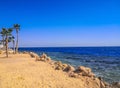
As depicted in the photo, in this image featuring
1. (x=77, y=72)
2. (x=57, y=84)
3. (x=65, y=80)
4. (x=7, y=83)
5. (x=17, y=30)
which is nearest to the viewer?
(x=7, y=83)

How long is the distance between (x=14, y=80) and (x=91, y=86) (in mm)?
7092

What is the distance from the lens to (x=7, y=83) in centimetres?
1630

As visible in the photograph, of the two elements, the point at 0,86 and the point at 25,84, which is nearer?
the point at 0,86

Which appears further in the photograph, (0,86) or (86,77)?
(86,77)

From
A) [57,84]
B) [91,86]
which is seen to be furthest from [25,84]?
[91,86]

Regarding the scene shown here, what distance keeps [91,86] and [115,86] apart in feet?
7.14

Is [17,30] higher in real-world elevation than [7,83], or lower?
higher

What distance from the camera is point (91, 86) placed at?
17.7 metres

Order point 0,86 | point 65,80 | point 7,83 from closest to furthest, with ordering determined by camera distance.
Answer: point 0,86
point 7,83
point 65,80

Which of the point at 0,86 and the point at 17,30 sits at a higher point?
the point at 17,30

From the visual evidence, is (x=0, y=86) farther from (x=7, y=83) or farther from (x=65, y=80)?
(x=65, y=80)

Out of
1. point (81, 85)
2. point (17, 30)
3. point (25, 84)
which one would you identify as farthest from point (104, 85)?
point (17, 30)

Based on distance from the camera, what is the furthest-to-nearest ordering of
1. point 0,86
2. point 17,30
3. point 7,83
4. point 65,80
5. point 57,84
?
1. point 17,30
2. point 65,80
3. point 57,84
4. point 7,83
5. point 0,86

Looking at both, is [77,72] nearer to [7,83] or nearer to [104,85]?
[104,85]
